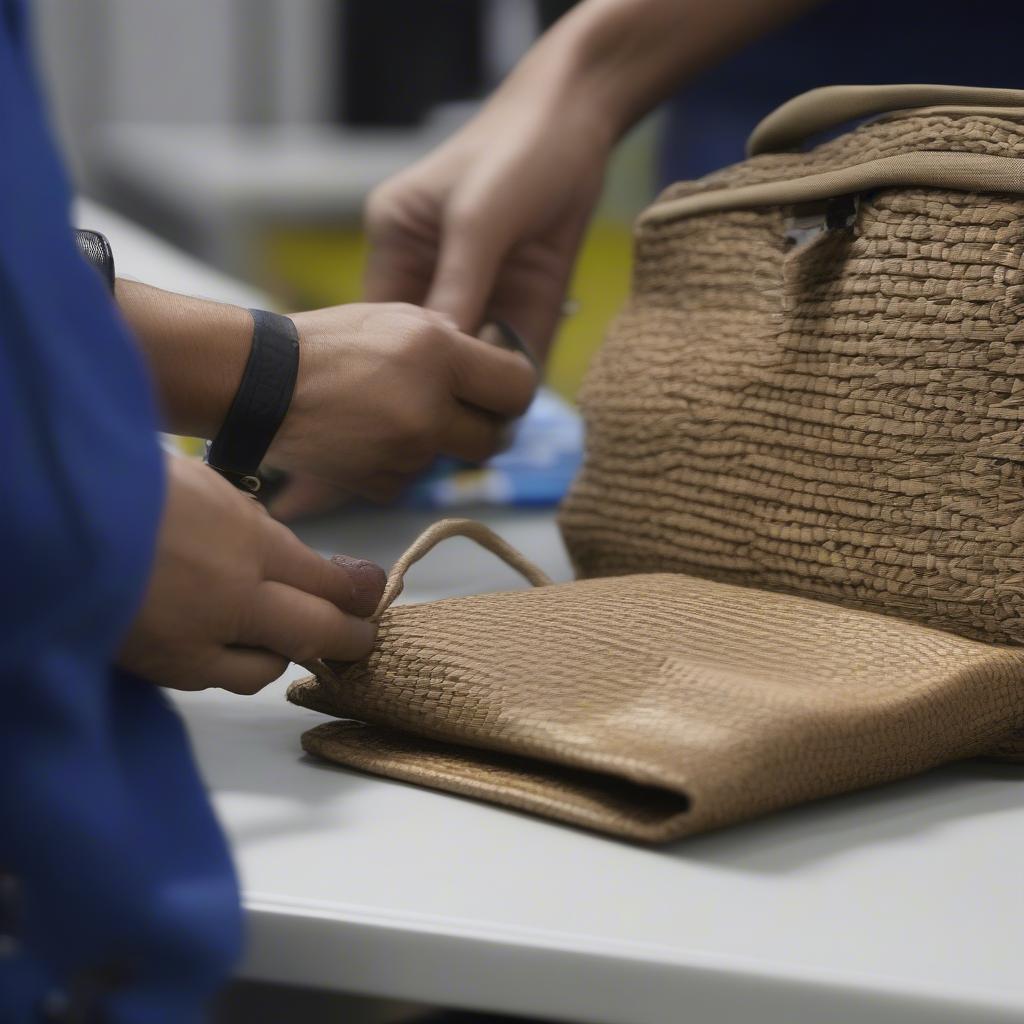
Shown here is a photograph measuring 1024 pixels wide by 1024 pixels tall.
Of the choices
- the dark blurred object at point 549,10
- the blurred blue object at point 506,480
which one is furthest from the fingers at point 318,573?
the dark blurred object at point 549,10

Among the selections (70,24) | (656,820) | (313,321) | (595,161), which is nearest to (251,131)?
(70,24)

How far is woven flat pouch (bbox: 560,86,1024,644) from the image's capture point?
1.61ft

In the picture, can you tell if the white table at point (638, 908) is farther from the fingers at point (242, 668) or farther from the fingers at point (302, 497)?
the fingers at point (302, 497)

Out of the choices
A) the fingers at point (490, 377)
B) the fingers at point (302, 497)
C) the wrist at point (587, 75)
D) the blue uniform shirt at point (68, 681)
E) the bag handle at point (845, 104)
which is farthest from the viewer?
the wrist at point (587, 75)

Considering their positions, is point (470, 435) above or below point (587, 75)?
below

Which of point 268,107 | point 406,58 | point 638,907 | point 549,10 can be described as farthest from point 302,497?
point 268,107

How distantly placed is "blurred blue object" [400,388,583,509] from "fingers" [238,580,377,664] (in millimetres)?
416

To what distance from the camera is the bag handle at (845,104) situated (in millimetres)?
525

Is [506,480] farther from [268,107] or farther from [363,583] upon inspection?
[268,107]

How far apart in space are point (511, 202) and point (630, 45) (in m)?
0.15

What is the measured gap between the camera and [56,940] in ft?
1.03

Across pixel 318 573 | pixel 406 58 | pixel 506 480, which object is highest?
pixel 406 58

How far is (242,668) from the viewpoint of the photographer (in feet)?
1.44

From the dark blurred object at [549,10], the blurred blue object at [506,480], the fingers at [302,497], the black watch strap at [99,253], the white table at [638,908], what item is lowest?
the blurred blue object at [506,480]
